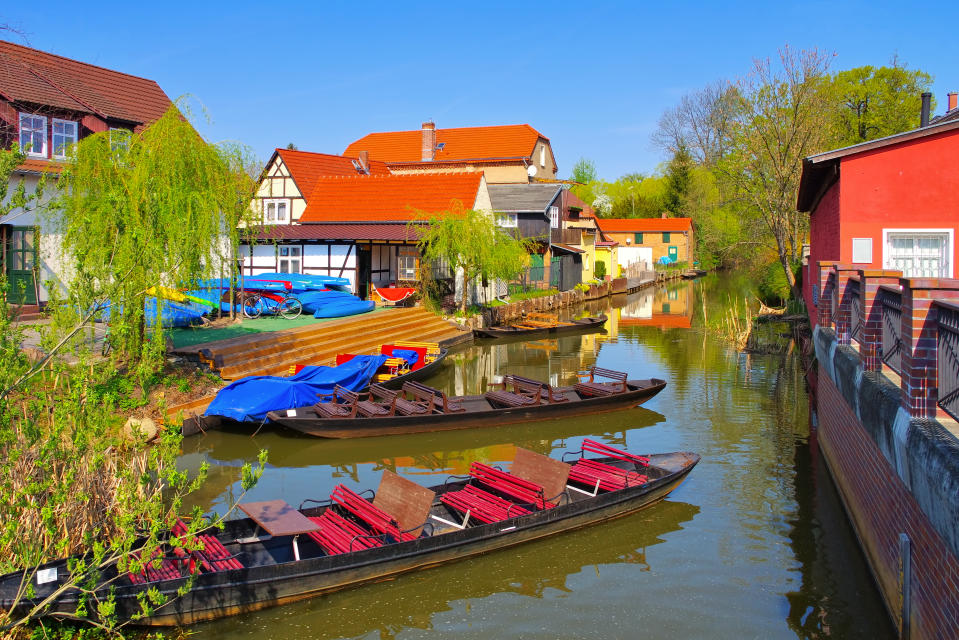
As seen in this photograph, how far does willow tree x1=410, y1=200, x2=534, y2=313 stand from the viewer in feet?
95.9

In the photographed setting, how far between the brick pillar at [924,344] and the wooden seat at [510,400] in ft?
32.9

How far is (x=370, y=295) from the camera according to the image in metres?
30.3

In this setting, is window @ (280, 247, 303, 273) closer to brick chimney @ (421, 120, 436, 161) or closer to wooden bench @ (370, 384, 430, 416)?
wooden bench @ (370, 384, 430, 416)

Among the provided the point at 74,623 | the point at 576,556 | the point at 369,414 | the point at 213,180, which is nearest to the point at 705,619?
the point at 576,556

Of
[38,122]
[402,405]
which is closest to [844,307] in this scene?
[402,405]

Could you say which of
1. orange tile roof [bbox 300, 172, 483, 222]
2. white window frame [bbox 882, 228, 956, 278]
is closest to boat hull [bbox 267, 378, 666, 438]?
white window frame [bbox 882, 228, 956, 278]

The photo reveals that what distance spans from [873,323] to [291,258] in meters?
26.1

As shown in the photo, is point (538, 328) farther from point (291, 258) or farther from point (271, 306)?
point (271, 306)

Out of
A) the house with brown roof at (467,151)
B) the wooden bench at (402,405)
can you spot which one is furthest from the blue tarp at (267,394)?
the house with brown roof at (467,151)

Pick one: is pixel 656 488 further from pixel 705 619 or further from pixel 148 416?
pixel 148 416

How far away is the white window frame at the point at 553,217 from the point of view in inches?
1662

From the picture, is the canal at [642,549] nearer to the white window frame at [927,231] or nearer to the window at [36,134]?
the white window frame at [927,231]

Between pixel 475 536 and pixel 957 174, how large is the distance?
11.3 metres

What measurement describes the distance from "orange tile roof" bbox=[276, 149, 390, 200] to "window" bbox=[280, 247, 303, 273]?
7.84m
